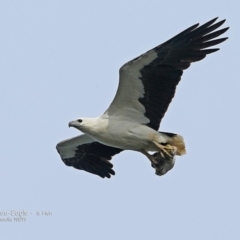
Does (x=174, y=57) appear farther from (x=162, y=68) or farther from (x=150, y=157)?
(x=150, y=157)

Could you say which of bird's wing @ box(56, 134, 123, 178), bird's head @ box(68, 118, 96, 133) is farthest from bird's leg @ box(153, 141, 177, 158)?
bird's wing @ box(56, 134, 123, 178)

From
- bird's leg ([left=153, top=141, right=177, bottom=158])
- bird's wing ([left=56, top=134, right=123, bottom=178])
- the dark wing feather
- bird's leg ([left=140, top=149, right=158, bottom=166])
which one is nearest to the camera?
the dark wing feather

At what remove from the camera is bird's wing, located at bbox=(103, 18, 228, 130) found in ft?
62.8

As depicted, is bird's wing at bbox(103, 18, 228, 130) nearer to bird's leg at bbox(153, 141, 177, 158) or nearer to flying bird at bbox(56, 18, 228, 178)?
flying bird at bbox(56, 18, 228, 178)

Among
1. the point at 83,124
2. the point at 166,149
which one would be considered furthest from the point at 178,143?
the point at 83,124

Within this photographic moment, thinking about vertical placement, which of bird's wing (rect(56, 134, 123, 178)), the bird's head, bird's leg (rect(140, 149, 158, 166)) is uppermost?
the bird's head

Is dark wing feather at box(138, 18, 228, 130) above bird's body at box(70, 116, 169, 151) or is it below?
above

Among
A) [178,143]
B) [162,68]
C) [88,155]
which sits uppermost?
[162,68]

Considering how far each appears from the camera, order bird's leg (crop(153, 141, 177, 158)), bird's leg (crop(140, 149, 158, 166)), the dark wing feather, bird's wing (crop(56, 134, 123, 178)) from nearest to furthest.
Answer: the dark wing feather < bird's leg (crop(153, 141, 177, 158)) < bird's leg (crop(140, 149, 158, 166)) < bird's wing (crop(56, 134, 123, 178))

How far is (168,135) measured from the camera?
782 inches

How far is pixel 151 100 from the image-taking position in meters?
19.8

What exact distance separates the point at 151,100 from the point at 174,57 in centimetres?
104

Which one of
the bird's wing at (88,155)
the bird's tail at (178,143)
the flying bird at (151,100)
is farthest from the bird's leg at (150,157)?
the bird's wing at (88,155)

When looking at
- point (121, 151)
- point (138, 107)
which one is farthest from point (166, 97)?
point (121, 151)
